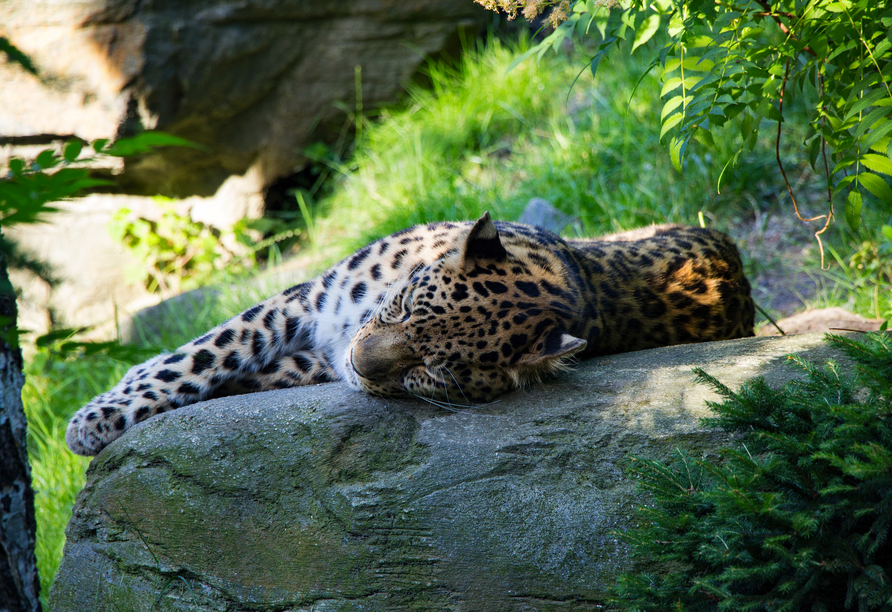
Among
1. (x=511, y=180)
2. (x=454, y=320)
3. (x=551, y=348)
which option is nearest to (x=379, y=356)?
(x=454, y=320)

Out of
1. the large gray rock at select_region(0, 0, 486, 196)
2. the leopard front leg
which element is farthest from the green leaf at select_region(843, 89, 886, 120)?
the large gray rock at select_region(0, 0, 486, 196)

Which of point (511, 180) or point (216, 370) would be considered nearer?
point (216, 370)

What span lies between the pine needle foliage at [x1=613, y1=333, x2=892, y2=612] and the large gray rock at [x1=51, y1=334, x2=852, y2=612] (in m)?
0.47

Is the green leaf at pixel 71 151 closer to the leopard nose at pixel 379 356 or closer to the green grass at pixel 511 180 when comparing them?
the leopard nose at pixel 379 356

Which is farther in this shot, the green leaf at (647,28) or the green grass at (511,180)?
the green grass at (511,180)

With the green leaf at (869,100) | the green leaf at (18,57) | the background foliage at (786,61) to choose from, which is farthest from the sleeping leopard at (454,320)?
the green leaf at (18,57)

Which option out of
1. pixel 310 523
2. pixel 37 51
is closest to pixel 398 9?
pixel 37 51

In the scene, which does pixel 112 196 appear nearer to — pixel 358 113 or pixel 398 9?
pixel 358 113

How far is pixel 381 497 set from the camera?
311cm

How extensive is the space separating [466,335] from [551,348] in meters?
0.41

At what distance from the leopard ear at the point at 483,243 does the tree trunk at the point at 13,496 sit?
6.93 ft

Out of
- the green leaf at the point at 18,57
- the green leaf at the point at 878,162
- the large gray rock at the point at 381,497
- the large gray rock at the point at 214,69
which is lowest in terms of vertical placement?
the large gray rock at the point at 381,497

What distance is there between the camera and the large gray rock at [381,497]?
2.99m

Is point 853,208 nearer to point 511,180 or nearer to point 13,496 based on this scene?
point 13,496
